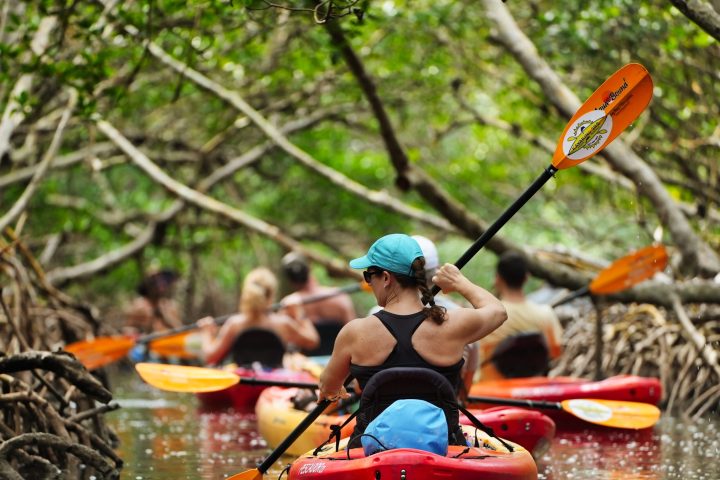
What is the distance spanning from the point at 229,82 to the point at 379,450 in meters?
8.46

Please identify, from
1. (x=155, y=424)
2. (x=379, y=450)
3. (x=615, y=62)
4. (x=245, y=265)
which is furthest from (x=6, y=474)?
(x=245, y=265)

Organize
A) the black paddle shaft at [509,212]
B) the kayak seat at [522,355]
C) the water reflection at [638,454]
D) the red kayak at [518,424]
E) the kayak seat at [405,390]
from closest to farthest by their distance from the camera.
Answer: the kayak seat at [405,390] < the black paddle shaft at [509,212] < the red kayak at [518,424] < the water reflection at [638,454] < the kayak seat at [522,355]

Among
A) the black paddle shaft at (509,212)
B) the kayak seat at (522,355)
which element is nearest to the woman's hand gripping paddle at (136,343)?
the kayak seat at (522,355)

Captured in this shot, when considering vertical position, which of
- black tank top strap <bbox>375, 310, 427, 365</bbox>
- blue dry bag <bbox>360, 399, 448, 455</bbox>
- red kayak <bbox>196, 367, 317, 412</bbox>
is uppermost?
black tank top strap <bbox>375, 310, 427, 365</bbox>

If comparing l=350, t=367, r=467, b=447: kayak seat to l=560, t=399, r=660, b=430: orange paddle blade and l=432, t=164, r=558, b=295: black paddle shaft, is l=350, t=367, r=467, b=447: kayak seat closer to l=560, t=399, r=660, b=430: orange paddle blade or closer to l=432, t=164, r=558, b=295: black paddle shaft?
l=432, t=164, r=558, b=295: black paddle shaft

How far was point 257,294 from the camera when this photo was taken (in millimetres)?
9453

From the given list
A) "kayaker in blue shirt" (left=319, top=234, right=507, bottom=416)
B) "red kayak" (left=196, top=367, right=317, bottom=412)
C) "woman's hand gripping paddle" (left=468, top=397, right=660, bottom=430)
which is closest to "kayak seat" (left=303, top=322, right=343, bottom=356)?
"red kayak" (left=196, top=367, right=317, bottom=412)

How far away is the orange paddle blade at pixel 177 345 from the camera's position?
12.2m

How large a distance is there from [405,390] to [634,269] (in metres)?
4.44

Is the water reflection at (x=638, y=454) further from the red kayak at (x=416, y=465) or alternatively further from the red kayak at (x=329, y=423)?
the red kayak at (x=416, y=465)

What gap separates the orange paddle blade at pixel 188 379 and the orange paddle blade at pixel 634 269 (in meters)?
3.14

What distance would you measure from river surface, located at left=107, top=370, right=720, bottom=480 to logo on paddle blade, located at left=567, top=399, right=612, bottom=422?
0.25 metres

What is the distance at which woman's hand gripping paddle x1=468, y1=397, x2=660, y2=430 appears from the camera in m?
6.11

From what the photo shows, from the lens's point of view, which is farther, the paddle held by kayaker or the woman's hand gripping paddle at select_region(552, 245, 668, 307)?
the paddle held by kayaker
